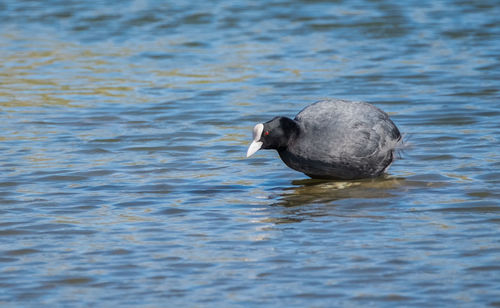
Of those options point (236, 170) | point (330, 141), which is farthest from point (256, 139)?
point (236, 170)

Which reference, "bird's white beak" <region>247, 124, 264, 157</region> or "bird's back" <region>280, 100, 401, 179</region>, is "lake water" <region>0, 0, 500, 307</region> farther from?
"bird's white beak" <region>247, 124, 264, 157</region>

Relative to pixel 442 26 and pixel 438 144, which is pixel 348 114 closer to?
pixel 438 144

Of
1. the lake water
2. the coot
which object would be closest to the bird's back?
the coot

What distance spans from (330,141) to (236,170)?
65.4 inches

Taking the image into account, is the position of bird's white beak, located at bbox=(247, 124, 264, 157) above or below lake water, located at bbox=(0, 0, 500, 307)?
above

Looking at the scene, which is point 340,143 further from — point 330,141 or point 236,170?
point 236,170

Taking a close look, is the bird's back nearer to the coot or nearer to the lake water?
the coot

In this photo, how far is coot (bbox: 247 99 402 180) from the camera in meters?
8.78

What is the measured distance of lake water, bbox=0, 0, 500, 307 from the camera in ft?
21.5

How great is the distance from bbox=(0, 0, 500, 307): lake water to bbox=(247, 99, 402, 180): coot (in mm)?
272

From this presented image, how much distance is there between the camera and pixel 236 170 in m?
10.1

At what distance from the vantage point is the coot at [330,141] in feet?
28.8

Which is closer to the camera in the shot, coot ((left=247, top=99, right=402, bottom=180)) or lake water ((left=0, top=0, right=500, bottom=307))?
lake water ((left=0, top=0, right=500, bottom=307))

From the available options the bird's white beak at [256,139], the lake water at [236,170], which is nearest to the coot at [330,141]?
the bird's white beak at [256,139]
